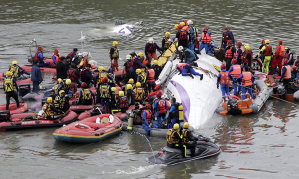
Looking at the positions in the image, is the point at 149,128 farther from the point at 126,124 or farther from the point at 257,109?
the point at 257,109

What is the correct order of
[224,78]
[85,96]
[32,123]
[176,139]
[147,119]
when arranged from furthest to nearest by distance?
[85,96] → [224,78] → [32,123] → [147,119] → [176,139]

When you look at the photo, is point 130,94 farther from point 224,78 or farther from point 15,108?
point 15,108

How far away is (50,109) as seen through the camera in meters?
15.0

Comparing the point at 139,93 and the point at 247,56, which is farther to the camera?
the point at 247,56

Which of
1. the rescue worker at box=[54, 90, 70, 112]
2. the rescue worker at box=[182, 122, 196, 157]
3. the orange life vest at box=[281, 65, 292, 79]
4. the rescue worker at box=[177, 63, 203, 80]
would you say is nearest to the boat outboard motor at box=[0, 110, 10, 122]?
the rescue worker at box=[54, 90, 70, 112]

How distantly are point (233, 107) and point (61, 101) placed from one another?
20.4ft

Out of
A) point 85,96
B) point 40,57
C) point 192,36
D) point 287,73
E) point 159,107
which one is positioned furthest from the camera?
point 40,57

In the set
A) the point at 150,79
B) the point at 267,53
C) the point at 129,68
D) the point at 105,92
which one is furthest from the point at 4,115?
the point at 267,53

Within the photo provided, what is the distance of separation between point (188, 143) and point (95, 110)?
4.73 metres

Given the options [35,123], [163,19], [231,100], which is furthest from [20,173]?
[163,19]

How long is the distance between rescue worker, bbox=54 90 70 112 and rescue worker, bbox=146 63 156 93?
3.32 m

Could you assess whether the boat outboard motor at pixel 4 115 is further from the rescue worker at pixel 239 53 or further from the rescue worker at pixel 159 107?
the rescue worker at pixel 239 53

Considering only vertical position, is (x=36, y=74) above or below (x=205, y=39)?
below

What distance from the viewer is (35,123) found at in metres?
15.0
